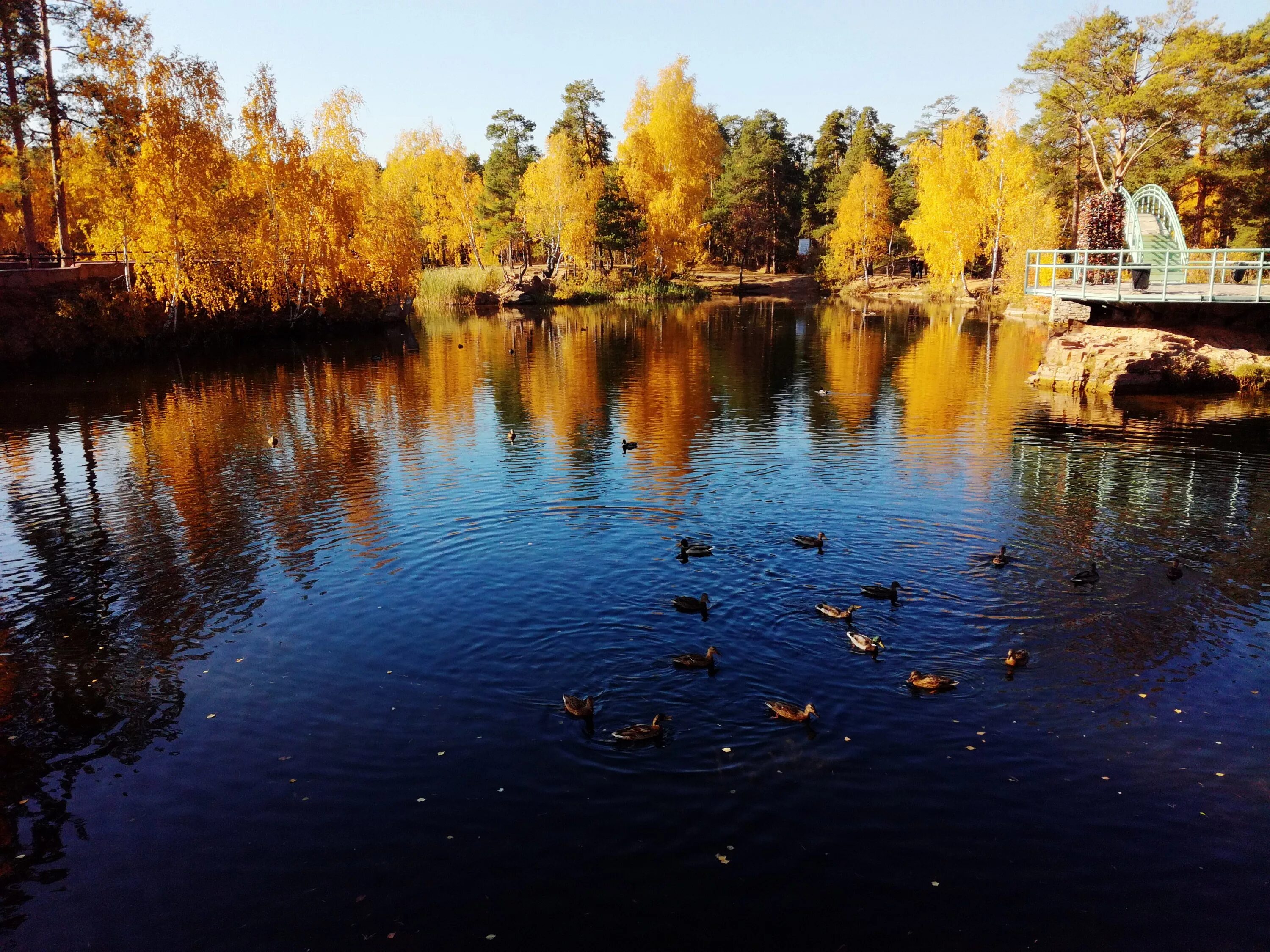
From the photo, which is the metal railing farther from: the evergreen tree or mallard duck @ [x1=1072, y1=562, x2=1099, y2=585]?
the evergreen tree

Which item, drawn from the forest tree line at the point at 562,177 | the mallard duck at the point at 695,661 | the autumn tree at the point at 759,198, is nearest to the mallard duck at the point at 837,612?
the mallard duck at the point at 695,661

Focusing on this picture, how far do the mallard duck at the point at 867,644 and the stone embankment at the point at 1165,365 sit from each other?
1135 inches

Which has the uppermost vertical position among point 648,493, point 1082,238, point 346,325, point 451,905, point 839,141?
point 839,141

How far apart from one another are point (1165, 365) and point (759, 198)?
7345cm

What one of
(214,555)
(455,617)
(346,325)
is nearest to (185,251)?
(346,325)

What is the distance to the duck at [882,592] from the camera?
51.4 ft

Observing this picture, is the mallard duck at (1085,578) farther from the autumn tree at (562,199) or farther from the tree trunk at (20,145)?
the autumn tree at (562,199)

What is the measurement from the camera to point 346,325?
67.3 metres

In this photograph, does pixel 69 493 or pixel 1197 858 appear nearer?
pixel 1197 858

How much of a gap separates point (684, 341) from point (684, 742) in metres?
49.3

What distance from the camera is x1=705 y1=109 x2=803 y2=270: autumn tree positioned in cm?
9938

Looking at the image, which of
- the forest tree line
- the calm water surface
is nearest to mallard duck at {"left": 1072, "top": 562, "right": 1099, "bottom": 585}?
the calm water surface

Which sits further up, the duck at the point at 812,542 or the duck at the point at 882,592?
the duck at the point at 812,542

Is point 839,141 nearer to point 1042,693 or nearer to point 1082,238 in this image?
point 1082,238
